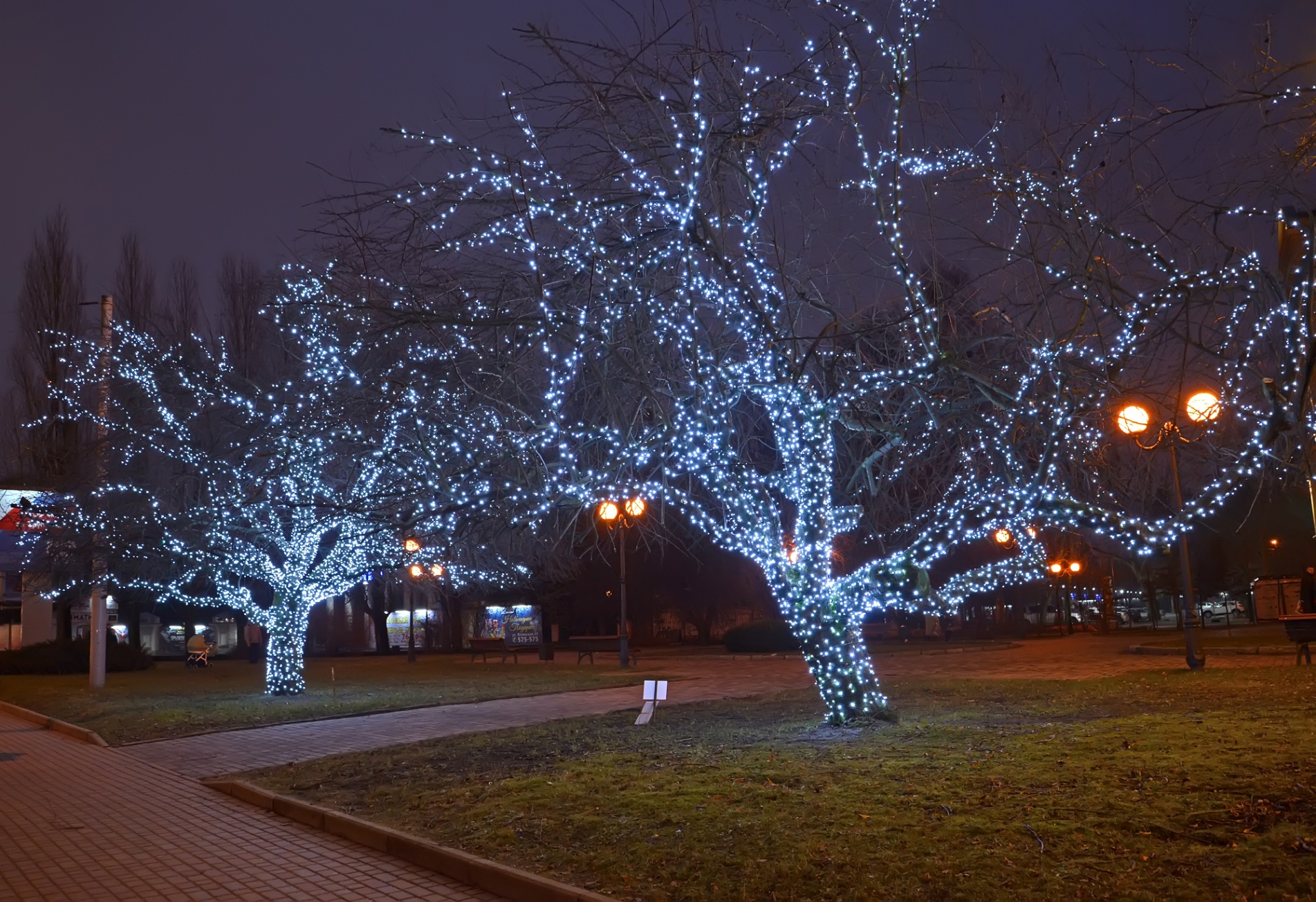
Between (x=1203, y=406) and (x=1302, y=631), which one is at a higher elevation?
(x=1203, y=406)

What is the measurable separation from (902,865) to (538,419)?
253 inches

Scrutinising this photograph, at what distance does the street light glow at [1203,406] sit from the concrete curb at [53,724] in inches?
586

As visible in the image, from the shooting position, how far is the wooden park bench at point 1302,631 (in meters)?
18.8

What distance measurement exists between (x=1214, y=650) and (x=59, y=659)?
34856 millimetres

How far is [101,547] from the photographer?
68.0 ft

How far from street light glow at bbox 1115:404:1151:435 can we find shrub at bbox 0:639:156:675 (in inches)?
1349

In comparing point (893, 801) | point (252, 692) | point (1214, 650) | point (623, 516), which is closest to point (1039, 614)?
point (1214, 650)

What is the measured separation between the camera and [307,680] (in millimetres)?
27156

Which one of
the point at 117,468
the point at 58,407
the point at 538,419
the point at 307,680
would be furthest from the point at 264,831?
the point at 58,407

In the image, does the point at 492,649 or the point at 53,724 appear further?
the point at 492,649

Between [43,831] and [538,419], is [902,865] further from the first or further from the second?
[43,831]

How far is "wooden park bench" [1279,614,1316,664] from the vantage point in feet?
61.5

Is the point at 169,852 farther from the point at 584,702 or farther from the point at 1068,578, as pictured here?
the point at 1068,578

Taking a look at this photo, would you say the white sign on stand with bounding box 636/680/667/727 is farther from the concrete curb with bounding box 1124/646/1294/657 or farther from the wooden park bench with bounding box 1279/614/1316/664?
the concrete curb with bounding box 1124/646/1294/657
